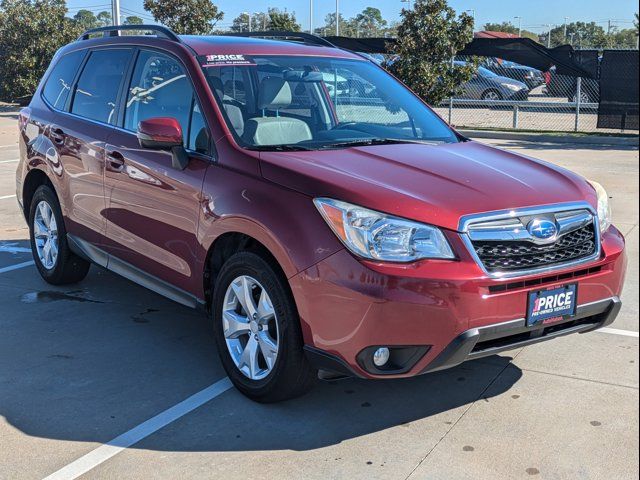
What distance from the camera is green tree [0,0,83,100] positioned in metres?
24.4

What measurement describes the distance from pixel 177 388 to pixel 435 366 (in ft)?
5.00

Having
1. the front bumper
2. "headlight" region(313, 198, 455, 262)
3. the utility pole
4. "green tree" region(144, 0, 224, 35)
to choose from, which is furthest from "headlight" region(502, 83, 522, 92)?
"headlight" region(313, 198, 455, 262)

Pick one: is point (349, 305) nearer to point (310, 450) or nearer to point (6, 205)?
point (310, 450)

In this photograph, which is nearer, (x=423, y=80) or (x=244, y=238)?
(x=244, y=238)

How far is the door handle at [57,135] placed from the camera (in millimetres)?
5760

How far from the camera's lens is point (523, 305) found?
11.6ft

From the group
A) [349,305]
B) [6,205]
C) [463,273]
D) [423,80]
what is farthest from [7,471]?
[423,80]

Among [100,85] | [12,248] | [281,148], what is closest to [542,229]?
[281,148]

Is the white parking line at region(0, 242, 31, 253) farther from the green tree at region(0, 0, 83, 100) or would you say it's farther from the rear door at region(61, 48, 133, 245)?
the green tree at region(0, 0, 83, 100)

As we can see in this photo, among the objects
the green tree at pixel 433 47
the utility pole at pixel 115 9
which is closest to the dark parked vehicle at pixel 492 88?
the green tree at pixel 433 47

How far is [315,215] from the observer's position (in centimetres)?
358

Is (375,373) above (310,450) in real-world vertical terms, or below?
above

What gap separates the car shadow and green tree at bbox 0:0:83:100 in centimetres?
2087

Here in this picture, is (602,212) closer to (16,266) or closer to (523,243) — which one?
(523,243)
